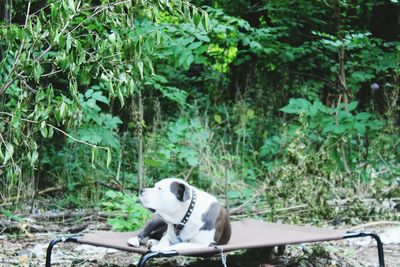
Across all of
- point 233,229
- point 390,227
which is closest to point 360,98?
point 390,227

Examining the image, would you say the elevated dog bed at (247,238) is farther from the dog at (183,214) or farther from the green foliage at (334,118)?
the green foliage at (334,118)

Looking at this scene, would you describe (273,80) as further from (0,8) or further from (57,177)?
(0,8)

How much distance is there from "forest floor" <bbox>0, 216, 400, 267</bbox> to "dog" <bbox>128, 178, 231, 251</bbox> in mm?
882

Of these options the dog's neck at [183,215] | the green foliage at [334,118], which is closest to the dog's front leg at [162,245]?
the dog's neck at [183,215]

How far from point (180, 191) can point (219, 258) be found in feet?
4.62

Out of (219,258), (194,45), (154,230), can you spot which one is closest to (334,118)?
(194,45)

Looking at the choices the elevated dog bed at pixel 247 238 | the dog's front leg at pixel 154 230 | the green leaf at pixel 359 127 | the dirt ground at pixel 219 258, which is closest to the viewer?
the elevated dog bed at pixel 247 238

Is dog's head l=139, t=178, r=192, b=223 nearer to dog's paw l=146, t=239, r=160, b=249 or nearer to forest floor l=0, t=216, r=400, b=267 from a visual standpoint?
dog's paw l=146, t=239, r=160, b=249

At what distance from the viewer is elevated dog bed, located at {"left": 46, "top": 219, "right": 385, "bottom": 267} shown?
144 inches

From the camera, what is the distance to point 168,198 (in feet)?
12.3

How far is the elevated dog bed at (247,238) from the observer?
3.67 meters

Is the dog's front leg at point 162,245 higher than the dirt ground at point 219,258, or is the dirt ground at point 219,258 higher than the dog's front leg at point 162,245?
A: the dog's front leg at point 162,245

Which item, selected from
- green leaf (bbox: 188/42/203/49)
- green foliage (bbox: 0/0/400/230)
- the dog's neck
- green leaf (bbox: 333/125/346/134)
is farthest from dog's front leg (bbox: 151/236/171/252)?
green leaf (bbox: 333/125/346/134)

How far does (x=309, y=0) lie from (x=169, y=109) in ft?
8.49
